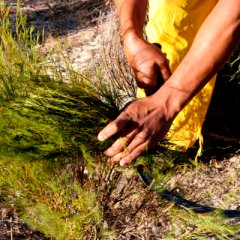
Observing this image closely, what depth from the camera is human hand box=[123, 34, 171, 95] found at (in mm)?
947

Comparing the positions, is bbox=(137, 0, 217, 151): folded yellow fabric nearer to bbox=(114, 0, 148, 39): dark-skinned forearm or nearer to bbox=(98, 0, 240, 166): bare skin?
bbox=(114, 0, 148, 39): dark-skinned forearm

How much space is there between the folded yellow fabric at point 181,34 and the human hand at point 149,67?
0.23 m

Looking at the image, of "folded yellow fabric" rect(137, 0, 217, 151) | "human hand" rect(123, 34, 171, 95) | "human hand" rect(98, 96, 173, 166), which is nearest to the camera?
"human hand" rect(98, 96, 173, 166)

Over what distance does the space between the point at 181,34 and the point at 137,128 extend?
568 millimetres

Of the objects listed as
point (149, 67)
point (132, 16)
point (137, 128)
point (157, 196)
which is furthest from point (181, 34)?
point (137, 128)

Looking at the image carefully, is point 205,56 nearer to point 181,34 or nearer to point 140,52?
point 140,52

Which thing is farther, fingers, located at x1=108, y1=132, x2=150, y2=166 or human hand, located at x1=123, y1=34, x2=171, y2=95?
human hand, located at x1=123, y1=34, x2=171, y2=95

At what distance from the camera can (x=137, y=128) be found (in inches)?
30.3

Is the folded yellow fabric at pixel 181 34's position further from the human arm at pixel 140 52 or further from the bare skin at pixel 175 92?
the bare skin at pixel 175 92

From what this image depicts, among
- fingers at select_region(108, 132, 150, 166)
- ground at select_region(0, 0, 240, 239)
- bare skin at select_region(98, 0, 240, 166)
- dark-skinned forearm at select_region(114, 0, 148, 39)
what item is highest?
dark-skinned forearm at select_region(114, 0, 148, 39)

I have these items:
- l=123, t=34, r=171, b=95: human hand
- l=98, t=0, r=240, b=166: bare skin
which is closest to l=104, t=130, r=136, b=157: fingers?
l=98, t=0, r=240, b=166: bare skin

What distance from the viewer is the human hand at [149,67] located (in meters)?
0.95

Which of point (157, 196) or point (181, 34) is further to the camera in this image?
point (181, 34)

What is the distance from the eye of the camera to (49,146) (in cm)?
86
